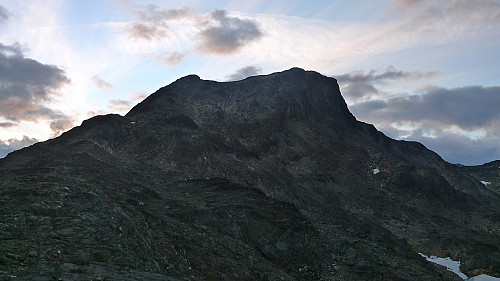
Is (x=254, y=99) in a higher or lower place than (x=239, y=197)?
higher

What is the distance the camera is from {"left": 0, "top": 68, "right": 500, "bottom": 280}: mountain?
70.6 ft

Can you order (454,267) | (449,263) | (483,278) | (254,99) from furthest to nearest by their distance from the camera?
(254,99) → (449,263) → (454,267) → (483,278)

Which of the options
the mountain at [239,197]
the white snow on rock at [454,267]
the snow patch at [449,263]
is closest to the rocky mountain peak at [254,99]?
the mountain at [239,197]

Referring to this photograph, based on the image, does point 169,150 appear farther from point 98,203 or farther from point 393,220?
point 393,220

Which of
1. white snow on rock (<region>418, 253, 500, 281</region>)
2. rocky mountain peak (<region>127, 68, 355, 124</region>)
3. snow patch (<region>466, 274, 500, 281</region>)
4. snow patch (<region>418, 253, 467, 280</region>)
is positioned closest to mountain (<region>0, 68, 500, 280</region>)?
rocky mountain peak (<region>127, 68, 355, 124</region>)

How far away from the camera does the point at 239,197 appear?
139 feet

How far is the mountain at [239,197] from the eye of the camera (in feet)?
70.6

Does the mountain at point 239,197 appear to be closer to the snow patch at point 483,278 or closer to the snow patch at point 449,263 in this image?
the snow patch at point 449,263

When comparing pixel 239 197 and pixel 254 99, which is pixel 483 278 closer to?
pixel 239 197

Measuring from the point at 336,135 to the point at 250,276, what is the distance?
218 ft

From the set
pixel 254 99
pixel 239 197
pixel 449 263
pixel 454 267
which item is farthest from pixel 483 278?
pixel 254 99

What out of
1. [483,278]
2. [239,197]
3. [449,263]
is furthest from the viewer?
[449,263]

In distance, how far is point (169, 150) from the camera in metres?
58.2

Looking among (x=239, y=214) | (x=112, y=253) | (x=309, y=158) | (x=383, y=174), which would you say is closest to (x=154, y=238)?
(x=112, y=253)
